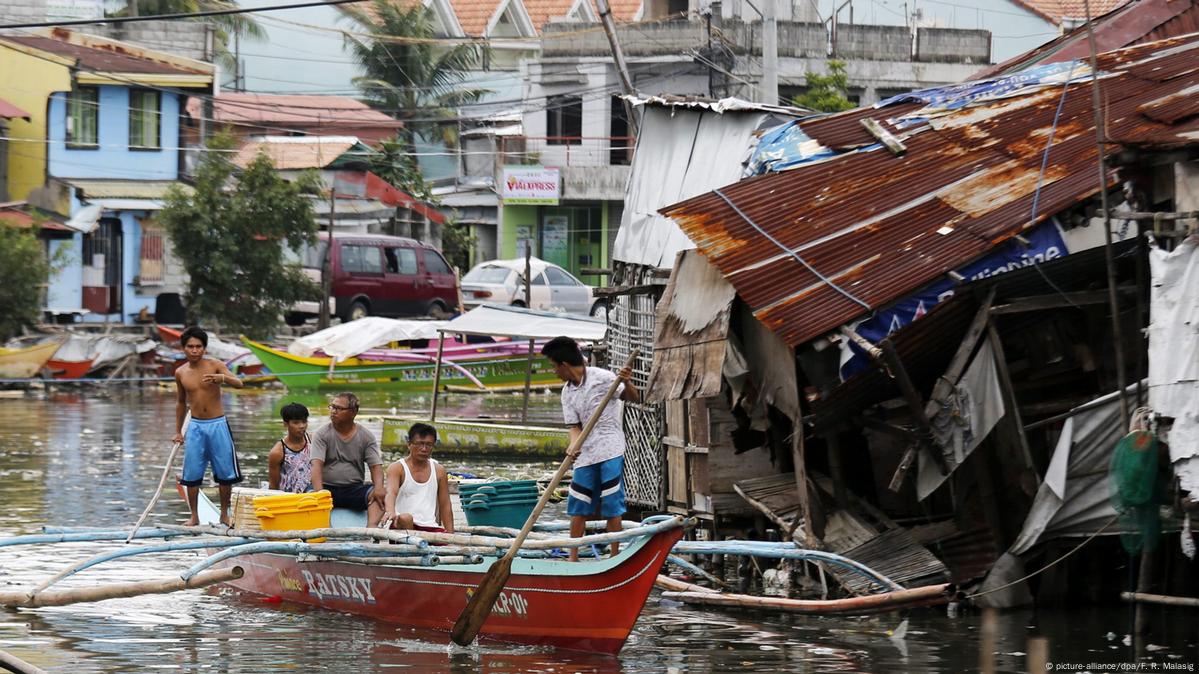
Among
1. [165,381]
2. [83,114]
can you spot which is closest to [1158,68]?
[165,381]

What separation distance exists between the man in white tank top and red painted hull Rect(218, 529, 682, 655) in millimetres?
586

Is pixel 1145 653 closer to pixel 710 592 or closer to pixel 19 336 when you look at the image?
pixel 710 592

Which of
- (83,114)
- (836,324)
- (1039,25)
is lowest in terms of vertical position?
(836,324)

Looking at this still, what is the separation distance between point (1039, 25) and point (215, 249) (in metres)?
21.9

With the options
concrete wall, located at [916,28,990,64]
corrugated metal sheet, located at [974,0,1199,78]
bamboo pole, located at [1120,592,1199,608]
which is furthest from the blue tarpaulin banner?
concrete wall, located at [916,28,990,64]

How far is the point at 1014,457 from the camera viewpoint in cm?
1202

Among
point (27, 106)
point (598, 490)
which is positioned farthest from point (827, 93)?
point (598, 490)

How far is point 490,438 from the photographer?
22.0 m

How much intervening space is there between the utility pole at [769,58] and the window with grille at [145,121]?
2095cm

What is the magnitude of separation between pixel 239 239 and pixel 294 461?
20.3 m

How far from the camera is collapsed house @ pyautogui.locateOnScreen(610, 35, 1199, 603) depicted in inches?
443

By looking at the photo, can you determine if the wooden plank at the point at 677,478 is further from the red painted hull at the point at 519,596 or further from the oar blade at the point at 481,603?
the oar blade at the point at 481,603

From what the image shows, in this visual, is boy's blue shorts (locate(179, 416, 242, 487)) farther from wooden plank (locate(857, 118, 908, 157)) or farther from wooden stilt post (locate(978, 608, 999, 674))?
wooden stilt post (locate(978, 608, 999, 674))

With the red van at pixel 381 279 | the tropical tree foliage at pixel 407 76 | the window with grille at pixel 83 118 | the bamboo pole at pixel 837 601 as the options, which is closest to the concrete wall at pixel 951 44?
the red van at pixel 381 279
